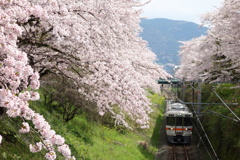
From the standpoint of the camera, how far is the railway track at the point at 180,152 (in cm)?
2091

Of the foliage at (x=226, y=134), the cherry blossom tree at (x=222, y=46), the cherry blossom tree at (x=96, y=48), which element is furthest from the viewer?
the foliage at (x=226, y=134)

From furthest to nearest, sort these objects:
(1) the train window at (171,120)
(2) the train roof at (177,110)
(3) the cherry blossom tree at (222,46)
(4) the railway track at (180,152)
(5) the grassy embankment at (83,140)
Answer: (1) the train window at (171,120) < (2) the train roof at (177,110) < (4) the railway track at (180,152) < (3) the cherry blossom tree at (222,46) < (5) the grassy embankment at (83,140)

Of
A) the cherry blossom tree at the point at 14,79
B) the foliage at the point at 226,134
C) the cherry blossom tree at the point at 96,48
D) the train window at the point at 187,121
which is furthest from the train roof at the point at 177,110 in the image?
the cherry blossom tree at the point at 14,79

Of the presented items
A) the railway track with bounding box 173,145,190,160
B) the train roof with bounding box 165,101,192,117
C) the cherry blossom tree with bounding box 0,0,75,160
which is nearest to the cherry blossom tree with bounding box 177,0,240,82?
the train roof with bounding box 165,101,192,117

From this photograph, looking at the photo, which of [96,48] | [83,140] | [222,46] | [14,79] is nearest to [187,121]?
[222,46]

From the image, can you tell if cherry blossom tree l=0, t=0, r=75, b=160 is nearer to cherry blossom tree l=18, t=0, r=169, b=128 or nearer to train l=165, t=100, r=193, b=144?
cherry blossom tree l=18, t=0, r=169, b=128

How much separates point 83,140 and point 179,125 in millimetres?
10653

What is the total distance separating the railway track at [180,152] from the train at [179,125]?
50 cm

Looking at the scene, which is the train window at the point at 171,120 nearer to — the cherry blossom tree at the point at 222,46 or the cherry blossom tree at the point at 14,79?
the cherry blossom tree at the point at 222,46

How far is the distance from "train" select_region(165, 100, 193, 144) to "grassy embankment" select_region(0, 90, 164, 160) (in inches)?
65.3

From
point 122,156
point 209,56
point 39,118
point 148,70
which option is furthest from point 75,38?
point 209,56

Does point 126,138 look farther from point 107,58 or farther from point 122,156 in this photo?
point 107,58

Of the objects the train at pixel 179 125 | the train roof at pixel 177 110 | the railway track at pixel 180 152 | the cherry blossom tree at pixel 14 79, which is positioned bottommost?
the railway track at pixel 180 152

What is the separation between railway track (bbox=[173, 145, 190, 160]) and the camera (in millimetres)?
20911
